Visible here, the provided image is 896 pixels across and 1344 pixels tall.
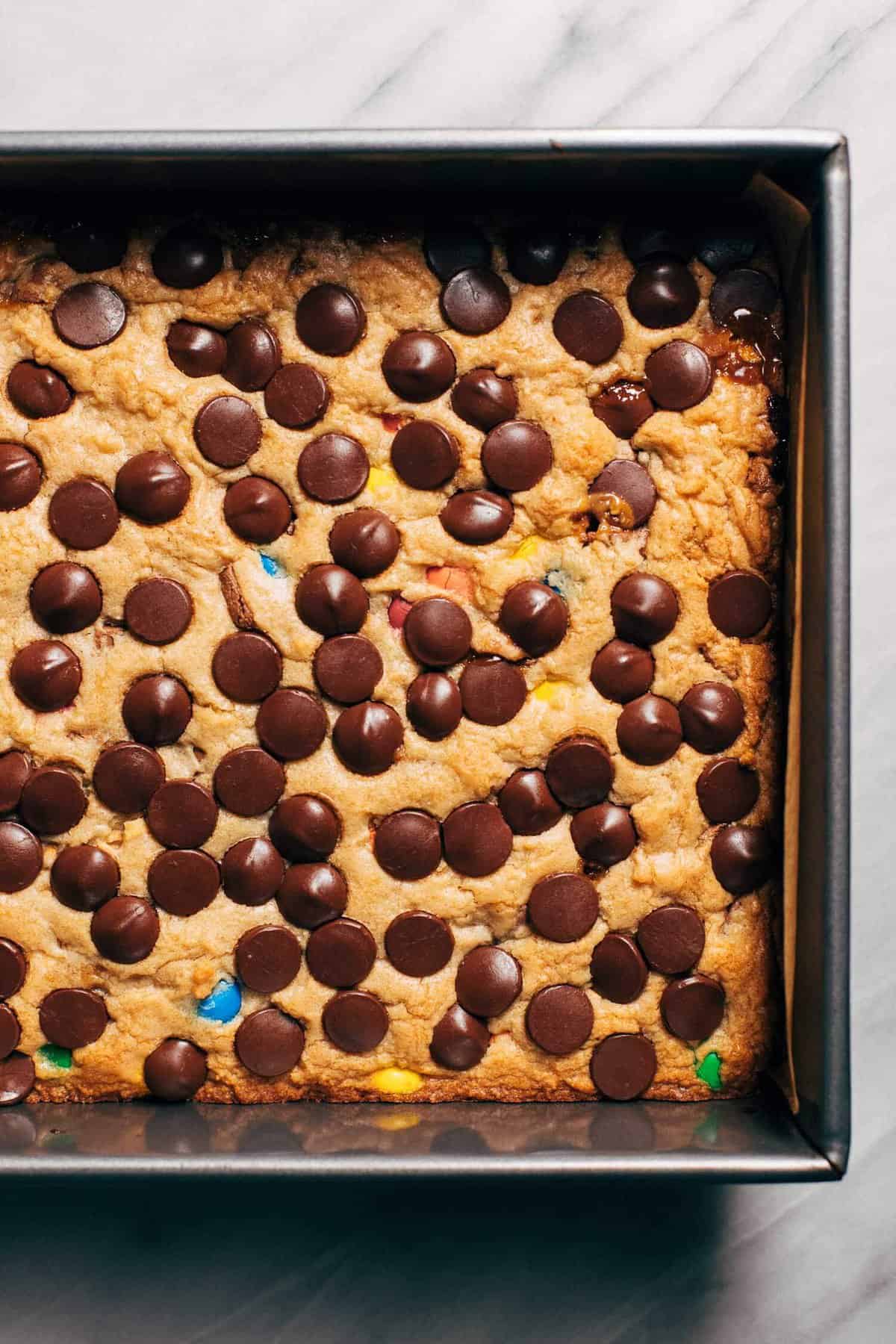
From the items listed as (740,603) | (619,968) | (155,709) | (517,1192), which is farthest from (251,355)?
(517,1192)

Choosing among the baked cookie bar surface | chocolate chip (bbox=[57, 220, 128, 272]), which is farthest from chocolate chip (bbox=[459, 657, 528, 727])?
chocolate chip (bbox=[57, 220, 128, 272])

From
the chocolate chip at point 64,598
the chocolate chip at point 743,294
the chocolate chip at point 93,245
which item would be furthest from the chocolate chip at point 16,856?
the chocolate chip at point 743,294

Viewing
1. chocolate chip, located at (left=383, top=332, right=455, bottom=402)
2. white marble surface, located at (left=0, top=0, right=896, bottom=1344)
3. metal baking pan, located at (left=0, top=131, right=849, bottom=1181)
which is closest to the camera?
metal baking pan, located at (left=0, top=131, right=849, bottom=1181)

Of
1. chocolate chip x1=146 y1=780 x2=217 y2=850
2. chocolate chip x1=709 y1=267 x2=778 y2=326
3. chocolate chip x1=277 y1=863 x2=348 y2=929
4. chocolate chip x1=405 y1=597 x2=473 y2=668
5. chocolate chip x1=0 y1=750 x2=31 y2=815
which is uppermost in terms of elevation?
chocolate chip x1=709 y1=267 x2=778 y2=326

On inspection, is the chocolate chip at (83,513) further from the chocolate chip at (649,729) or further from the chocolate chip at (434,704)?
the chocolate chip at (649,729)

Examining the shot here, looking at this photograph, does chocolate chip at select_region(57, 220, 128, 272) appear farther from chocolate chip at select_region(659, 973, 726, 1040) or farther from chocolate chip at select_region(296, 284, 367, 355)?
chocolate chip at select_region(659, 973, 726, 1040)

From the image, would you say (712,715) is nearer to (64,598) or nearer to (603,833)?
(603,833)
